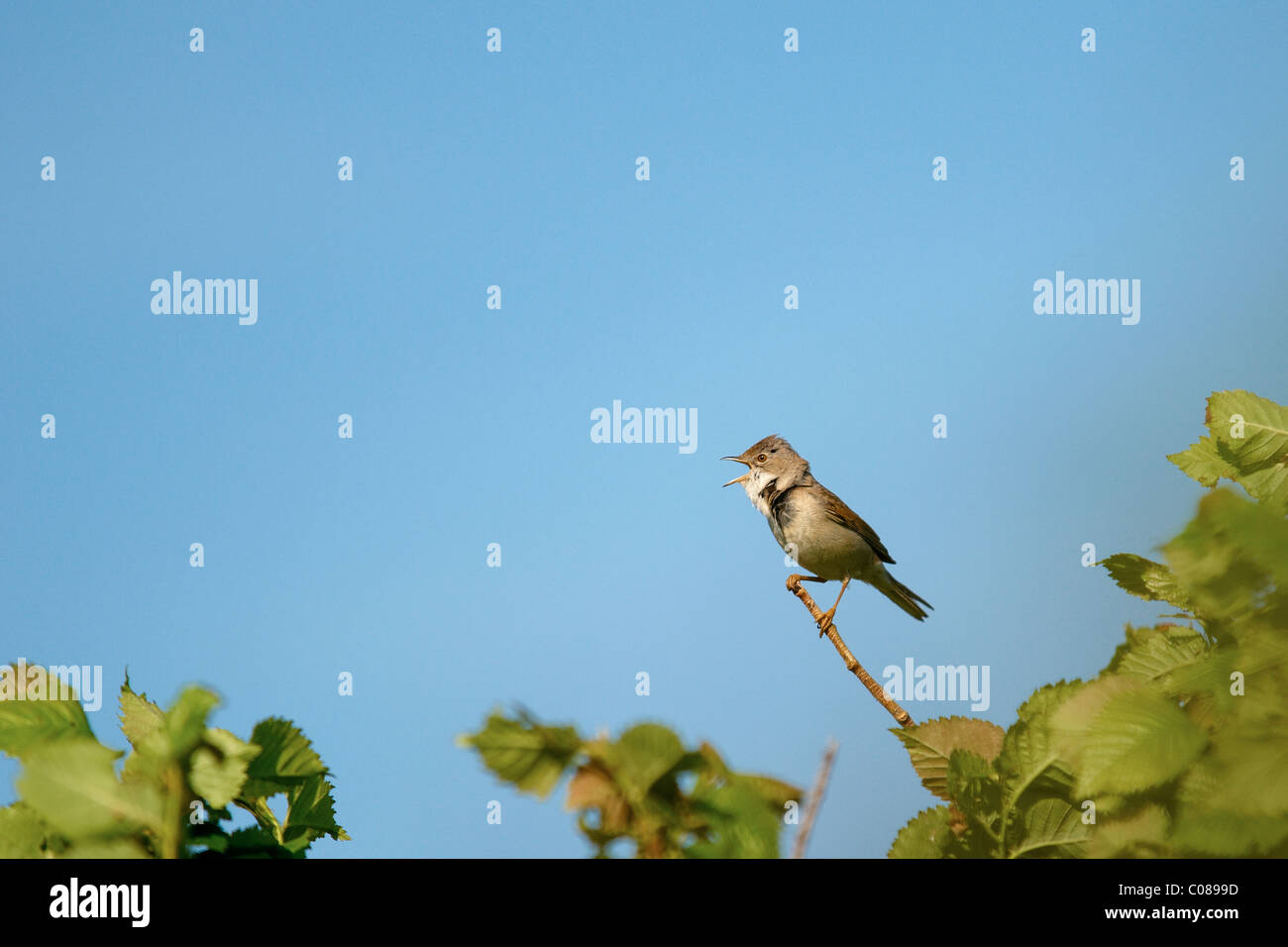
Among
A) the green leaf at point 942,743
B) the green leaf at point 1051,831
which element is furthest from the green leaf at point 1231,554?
the green leaf at point 942,743

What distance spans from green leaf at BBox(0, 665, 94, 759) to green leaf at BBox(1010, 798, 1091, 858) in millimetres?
1557

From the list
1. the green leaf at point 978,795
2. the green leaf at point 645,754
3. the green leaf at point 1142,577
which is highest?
the green leaf at point 1142,577

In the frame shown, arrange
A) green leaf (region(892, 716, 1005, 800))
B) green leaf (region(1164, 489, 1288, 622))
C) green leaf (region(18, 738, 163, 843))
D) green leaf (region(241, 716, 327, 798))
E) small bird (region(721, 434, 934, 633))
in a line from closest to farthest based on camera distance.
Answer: green leaf (region(1164, 489, 1288, 622)), green leaf (region(18, 738, 163, 843)), green leaf (region(241, 716, 327, 798)), green leaf (region(892, 716, 1005, 800)), small bird (region(721, 434, 934, 633))

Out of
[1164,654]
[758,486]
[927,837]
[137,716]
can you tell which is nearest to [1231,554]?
[1164,654]

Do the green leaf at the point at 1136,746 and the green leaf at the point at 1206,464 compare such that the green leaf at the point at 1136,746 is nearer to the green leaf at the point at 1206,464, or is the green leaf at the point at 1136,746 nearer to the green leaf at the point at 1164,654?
the green leaf at the point at 1164,654

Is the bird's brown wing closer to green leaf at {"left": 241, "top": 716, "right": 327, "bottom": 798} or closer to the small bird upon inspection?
the small bird

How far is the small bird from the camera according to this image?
962cm

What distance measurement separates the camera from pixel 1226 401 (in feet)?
6.29

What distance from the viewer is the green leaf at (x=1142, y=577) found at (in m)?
1.87

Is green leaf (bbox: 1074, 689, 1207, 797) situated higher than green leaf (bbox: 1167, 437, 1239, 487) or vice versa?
green leaf (bbox: 1167, 437, 1239, 487)

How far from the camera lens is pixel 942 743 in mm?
1837

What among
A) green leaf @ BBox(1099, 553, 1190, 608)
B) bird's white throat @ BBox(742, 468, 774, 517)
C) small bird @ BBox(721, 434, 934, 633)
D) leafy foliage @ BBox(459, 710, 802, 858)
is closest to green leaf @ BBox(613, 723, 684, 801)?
leafy foliage @ BBox(459, 710, 802, 858)

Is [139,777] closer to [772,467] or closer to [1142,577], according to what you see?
[1142,577]

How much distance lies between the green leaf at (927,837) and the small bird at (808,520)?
7600 millimetres
